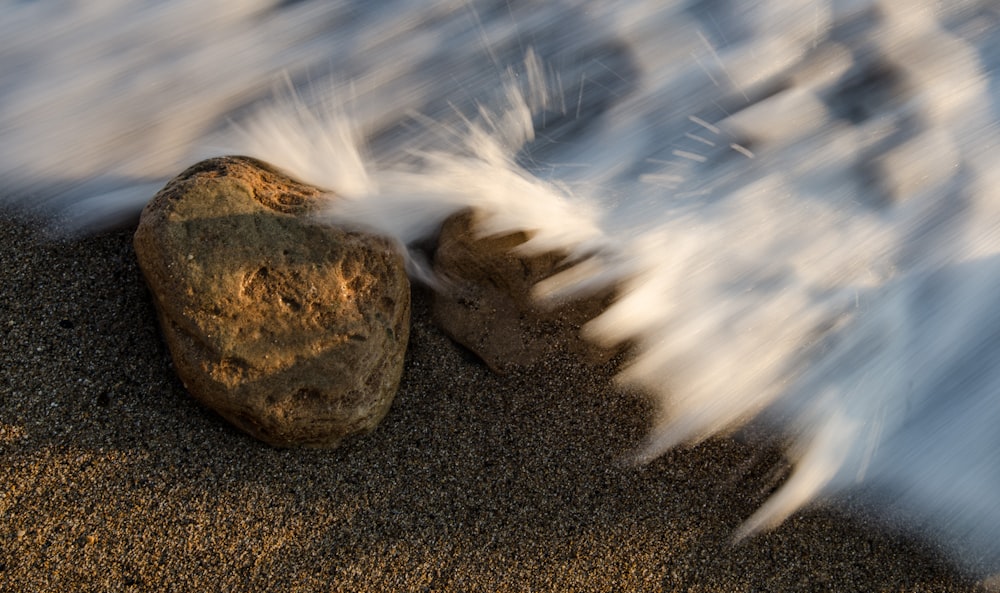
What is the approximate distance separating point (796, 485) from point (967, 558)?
0.39 meters

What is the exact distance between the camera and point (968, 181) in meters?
2.21

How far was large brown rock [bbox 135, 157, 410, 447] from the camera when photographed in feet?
5.03

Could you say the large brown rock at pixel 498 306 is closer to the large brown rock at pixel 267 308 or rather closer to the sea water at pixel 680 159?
the sea water at pixel 680 159

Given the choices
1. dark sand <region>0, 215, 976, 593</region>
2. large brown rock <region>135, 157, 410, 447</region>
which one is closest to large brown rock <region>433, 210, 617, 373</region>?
dark sand <region>0, 215, 976, 593</region>

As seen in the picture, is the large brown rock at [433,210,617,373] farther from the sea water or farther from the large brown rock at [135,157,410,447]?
the large brown rock at [135,157,410,447]

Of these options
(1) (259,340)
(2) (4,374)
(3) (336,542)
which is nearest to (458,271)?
(1) (259,340)

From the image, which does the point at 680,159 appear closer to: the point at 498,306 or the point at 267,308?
the point at 498,306

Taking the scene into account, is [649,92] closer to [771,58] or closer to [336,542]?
[771,58]

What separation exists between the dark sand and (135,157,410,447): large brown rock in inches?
4.1

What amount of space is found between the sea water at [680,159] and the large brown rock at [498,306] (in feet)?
0.14

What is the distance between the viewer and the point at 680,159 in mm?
2158

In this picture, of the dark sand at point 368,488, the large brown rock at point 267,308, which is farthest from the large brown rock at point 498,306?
the large brown rock at point 267,308

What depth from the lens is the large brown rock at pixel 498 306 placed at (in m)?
1.78

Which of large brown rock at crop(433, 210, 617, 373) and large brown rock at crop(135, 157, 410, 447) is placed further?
large brown rock at crop(433, 210, 617, 373)
